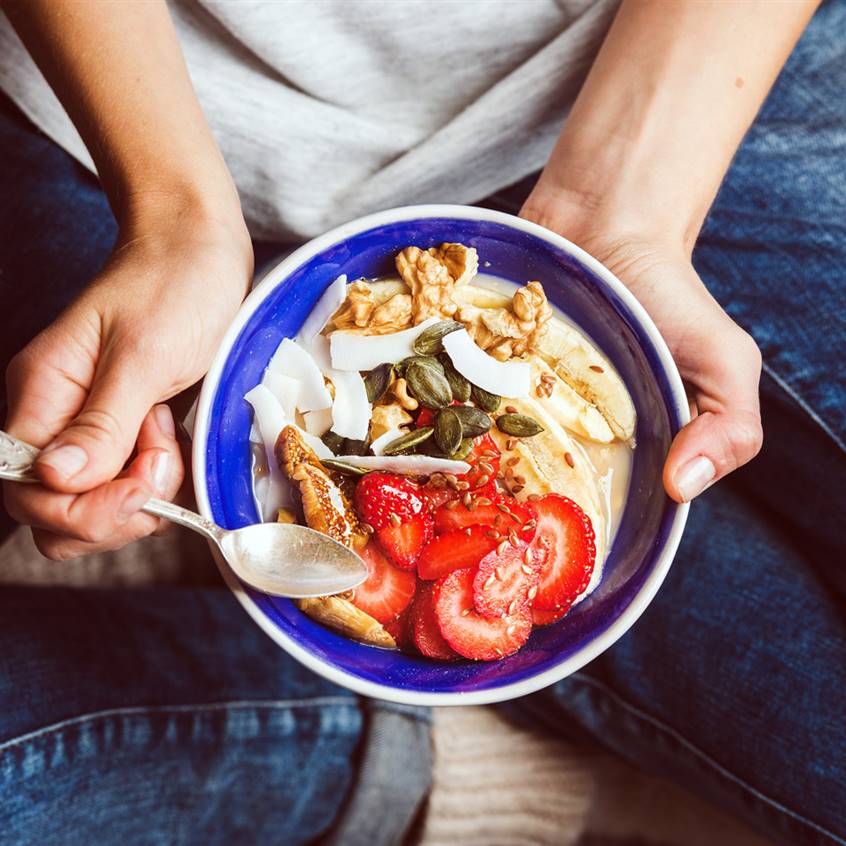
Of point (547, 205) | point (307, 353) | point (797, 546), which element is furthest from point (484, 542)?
point (797, 546)

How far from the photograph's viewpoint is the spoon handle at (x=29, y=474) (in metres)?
0.72

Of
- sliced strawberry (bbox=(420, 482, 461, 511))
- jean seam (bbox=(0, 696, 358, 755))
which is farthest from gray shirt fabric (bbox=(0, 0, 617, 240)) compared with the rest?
jean seam (bbox=(0, 696, 358, 755))

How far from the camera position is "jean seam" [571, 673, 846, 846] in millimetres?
1132

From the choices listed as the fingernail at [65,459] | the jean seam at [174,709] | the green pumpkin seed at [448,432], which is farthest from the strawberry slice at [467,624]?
the jean seam at [174,709]

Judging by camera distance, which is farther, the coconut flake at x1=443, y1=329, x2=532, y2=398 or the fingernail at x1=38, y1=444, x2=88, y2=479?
the coconut flake at x1=443, y1=329, x2=532, y2=398

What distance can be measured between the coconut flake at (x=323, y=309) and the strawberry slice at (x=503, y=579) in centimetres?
29

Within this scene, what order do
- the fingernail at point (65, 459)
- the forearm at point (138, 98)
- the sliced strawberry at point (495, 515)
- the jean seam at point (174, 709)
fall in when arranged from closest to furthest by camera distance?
the fingernail at point (65, 459), the sliced strawberry at point (495, 515), the forearm at point (138, 98), the jean seam at point (174, 709)

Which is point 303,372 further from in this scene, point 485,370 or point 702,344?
point 702,344

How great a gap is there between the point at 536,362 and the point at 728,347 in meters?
0.20

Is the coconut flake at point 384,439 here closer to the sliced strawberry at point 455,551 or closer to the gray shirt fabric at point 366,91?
the sliced strawberry at point 455,551

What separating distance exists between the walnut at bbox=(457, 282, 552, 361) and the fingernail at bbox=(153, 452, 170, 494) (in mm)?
324

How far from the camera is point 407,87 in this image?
1.07 metres

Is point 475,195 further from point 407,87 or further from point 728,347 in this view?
point 728,347

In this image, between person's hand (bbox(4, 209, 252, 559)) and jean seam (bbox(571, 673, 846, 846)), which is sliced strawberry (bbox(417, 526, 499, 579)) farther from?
jean seam (bbox(571, 673, 846, 846))
